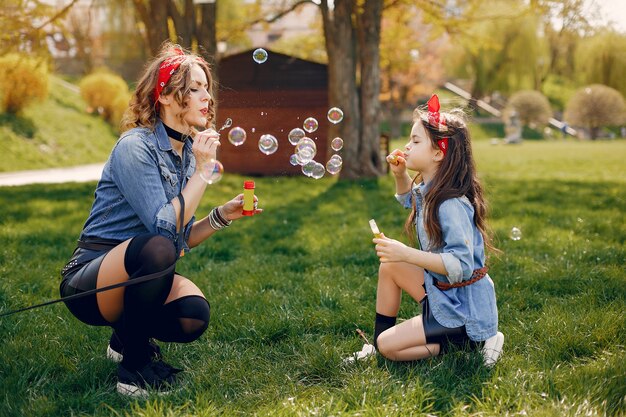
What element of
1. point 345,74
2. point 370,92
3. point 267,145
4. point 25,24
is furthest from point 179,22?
point 267,145

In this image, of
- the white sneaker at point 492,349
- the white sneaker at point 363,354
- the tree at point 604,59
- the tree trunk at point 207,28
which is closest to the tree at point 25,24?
the tree trunk at point 207,28

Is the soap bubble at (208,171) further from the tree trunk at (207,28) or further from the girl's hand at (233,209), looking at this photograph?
the tree trunk at (207,28)

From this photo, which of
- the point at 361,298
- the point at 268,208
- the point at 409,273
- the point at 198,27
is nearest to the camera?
the point at 409,273

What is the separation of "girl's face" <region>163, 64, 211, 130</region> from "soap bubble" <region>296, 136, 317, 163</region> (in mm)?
881

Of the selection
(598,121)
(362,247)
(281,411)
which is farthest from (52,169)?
(598,121)

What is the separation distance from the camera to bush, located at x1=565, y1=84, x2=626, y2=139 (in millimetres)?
41281

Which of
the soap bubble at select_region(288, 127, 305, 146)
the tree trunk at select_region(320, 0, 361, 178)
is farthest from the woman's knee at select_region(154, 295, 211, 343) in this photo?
the tree trunk at select_region(320, 0, 361, 178)

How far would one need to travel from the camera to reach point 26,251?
5.45m

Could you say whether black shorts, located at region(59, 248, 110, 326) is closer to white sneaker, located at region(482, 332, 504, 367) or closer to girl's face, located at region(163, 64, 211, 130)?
girl's face, located at region(163, 64, 211, 130)

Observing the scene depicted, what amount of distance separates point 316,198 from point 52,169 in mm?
10560

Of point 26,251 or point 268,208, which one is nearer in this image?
point 26,251

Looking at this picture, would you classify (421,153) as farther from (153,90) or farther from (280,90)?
(280,90)

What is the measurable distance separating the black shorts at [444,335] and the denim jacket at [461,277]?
24 millimetres

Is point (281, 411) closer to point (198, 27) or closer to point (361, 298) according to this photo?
point (361, 298)
